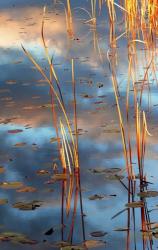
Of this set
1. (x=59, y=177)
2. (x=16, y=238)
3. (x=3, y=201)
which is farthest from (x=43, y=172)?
(x=16, y=238)

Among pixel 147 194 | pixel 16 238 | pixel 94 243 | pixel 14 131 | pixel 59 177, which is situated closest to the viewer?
pixel 94 243

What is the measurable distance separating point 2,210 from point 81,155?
90 cm

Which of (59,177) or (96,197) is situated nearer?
(96,197)

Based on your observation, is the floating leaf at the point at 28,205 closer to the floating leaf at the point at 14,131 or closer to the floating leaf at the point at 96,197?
the floating leaf at the point at 96,197

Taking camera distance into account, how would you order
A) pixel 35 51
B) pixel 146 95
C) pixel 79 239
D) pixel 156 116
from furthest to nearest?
pixel 35 51 → pixel 146 95 → pixel 156 116 → pixel 79 239

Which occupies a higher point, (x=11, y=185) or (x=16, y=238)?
(x=16, y=238)

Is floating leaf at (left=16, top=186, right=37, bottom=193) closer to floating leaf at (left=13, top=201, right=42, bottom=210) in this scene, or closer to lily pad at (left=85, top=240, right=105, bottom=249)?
floating leaf at (left=13, top=201, right=42, bottom=210)

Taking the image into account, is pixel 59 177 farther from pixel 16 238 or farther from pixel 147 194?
pixel 16 238

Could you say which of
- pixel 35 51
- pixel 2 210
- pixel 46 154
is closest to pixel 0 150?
pixel 46 154

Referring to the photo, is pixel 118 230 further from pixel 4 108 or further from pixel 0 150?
pixel 4 108

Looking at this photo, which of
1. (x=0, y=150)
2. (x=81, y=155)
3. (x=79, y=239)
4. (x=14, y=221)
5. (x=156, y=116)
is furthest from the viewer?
(x=156, y=116)

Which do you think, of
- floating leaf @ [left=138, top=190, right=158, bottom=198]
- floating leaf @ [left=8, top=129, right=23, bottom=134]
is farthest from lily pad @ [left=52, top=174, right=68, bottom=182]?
floating leaf @ [left=8, top=129, right=23, bottom=134]

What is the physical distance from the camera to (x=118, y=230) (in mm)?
2906

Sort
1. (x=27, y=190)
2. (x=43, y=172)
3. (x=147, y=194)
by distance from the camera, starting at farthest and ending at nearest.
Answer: (x=43, y=172), (x=27, y=190), (x=147, y=194)
